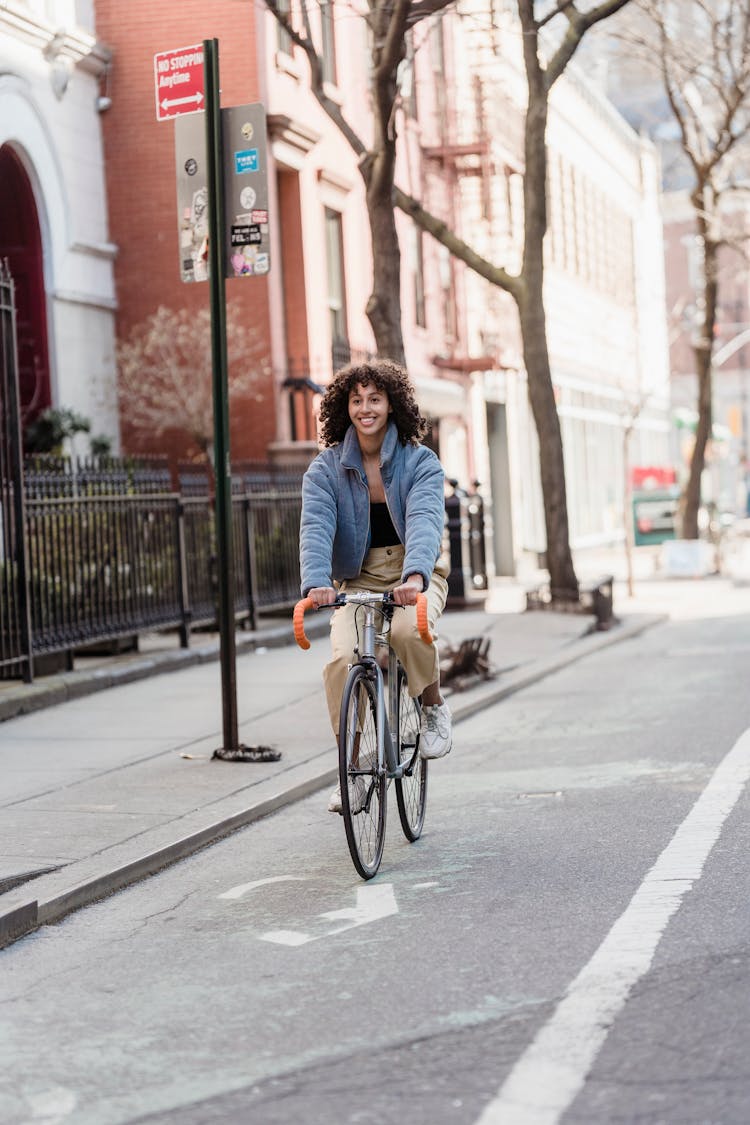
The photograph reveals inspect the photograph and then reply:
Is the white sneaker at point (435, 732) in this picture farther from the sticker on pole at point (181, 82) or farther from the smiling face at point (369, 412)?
the sticker on pole at point (181, 82)

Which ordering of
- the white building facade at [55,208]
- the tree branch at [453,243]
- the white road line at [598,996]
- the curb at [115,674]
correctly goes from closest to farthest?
the white road line at [598,996] < the curb at [115,674] < the tree branch at [453,243] < the white building facade at [55,208]

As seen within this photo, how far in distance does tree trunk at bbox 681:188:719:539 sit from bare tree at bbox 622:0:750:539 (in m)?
0.02

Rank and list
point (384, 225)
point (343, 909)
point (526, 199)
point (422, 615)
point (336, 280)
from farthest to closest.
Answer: point (336, 280)
point (526, 199)
point (384, 225)
point (422, 615)
point (343, 909)

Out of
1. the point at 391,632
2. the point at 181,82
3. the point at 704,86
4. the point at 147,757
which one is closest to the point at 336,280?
the point at 704,86

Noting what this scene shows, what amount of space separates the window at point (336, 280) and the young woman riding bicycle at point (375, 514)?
1732cm

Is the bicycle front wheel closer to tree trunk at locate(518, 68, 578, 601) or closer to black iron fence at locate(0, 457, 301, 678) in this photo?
black iron fence at locate(0, 457, 301, 678)

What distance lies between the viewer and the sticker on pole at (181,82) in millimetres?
10000

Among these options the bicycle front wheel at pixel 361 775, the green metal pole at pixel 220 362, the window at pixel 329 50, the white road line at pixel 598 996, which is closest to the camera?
the white road line at pixel 598 996

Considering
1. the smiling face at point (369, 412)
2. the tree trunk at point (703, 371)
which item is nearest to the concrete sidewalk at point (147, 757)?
the smiling face at point (369, 412)

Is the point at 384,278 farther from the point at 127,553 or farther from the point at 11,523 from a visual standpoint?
the point at 11,523

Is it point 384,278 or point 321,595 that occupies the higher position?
point 384,278

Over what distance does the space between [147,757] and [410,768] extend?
129 inches

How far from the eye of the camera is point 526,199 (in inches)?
823

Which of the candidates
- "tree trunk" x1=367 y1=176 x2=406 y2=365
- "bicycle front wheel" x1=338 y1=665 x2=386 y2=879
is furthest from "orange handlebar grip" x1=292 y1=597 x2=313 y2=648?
"tree trunk" x1=367 y1=176 x2=406 y2=365
